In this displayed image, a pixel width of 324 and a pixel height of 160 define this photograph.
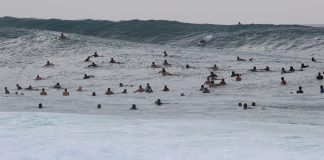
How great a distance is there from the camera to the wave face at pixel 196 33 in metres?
69.7

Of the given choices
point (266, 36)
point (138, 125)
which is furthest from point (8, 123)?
point (266, 36)

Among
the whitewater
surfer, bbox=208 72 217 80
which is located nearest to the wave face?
the whitewater

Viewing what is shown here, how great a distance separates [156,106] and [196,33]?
6359 cm

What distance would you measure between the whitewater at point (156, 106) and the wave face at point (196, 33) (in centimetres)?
57

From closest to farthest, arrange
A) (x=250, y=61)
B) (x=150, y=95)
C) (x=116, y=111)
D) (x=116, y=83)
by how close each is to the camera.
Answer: (x=116, y=111) < (x=150, y=95) < (x=116, y=83) < (x=250, y=61)

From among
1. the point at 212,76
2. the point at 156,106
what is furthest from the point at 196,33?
the point at 156,106

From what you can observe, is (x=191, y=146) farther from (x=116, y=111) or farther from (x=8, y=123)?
(x=116, y=111)

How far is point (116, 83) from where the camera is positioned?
39.7m

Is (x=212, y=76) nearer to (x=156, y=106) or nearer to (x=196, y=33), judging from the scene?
(x=156, y=106)

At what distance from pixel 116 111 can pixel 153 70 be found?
1732 centimetres

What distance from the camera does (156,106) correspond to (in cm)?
2872

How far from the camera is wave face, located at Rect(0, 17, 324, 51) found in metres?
69.7

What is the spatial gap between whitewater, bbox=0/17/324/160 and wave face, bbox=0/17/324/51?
572 millimetres

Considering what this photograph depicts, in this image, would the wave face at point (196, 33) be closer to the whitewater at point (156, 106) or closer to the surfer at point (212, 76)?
the whitewater at point (156, 106)
